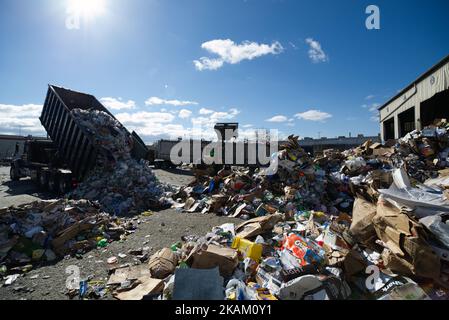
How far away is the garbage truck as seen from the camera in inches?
309

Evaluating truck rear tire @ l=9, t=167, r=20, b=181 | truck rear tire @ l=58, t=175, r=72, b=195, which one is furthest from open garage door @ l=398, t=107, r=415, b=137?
truck rear tire @ l=9, t=167, r=20, b=181

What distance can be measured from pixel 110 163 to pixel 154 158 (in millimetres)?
11803

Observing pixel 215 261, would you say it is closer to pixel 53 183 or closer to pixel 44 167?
pixel 53 183

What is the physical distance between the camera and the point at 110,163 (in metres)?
7.82

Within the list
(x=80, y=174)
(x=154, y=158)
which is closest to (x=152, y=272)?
(x=80, y=174)

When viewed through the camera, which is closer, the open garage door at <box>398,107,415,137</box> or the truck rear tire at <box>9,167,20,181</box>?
the truck rear tire at <box>9,167,20,181</box>

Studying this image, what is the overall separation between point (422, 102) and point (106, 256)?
14123 millimetres

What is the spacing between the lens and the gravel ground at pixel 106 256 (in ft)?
9.60

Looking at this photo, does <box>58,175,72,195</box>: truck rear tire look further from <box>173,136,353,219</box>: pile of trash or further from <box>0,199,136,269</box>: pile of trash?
<box>173,136,353,219</box>: pile of trash

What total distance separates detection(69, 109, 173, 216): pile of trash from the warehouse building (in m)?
11.6

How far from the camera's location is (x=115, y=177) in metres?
7.50

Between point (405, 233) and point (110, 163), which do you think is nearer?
point (405, 233)

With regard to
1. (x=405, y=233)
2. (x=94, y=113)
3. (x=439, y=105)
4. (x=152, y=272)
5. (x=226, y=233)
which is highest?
(x=439, y=105)

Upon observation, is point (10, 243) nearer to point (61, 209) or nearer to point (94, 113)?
point (61, 209)
